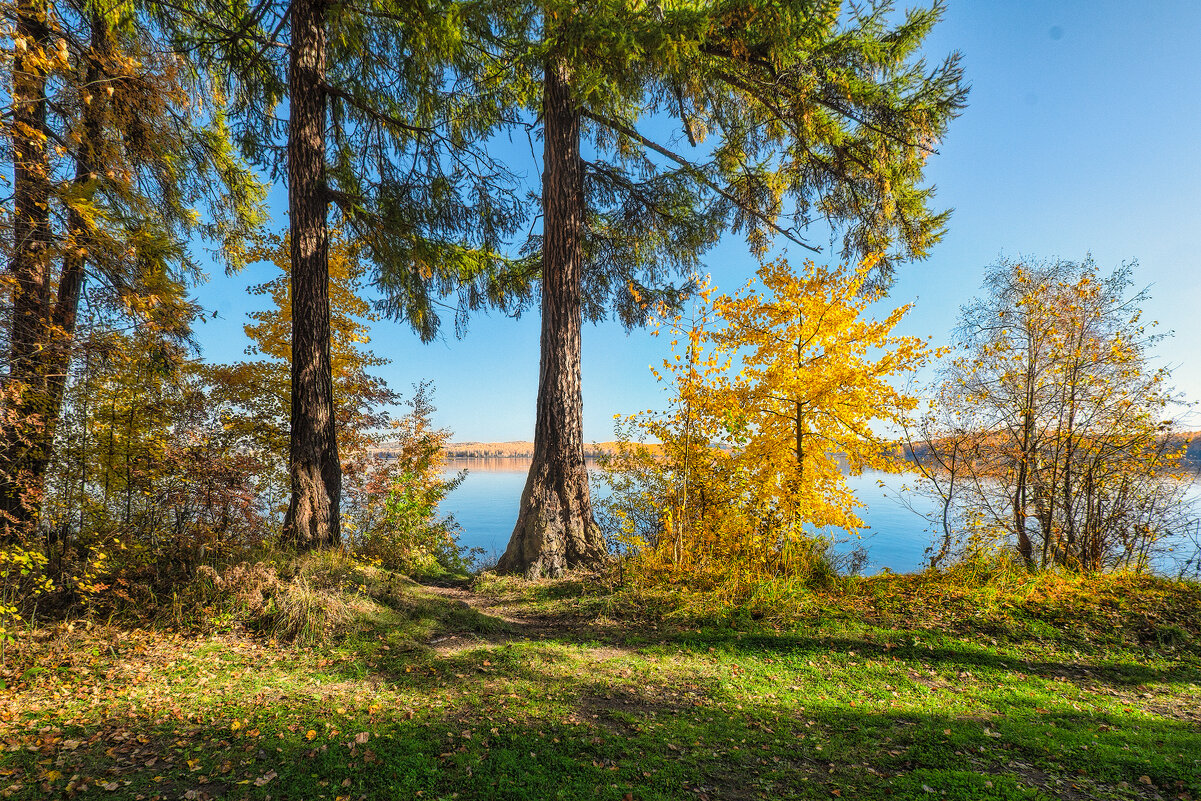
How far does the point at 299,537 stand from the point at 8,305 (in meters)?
3.16

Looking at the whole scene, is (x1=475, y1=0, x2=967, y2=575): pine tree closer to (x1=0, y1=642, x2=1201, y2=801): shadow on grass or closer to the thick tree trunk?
the thick tree trunk

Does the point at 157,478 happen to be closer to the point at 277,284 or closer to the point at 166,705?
the point at 166,705

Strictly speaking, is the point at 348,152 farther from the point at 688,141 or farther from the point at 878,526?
the point at 878,526

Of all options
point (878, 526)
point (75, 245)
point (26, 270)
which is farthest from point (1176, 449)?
→ point (878, 526)

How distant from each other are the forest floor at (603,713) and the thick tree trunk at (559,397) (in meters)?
1.75

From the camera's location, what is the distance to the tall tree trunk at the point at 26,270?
3.19 meters

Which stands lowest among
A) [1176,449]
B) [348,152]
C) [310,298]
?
[1176,449]

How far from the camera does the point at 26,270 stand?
3414mm

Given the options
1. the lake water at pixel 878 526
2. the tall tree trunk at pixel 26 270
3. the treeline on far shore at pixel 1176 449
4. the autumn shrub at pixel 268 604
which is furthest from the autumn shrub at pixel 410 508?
the treeline on far shore at pixel 1176 449

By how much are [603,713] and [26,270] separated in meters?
5.16

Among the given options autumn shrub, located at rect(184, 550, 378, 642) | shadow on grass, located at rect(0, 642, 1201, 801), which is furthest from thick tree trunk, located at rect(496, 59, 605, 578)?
shadow on grass, located at rect(0, 642, 1201, 801)

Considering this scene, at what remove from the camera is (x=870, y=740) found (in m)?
2.95

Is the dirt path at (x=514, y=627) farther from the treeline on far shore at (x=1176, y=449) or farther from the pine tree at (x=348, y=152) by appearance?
the treeline on far shore at (x=1176, y=449)

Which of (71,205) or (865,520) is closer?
(71,205)
